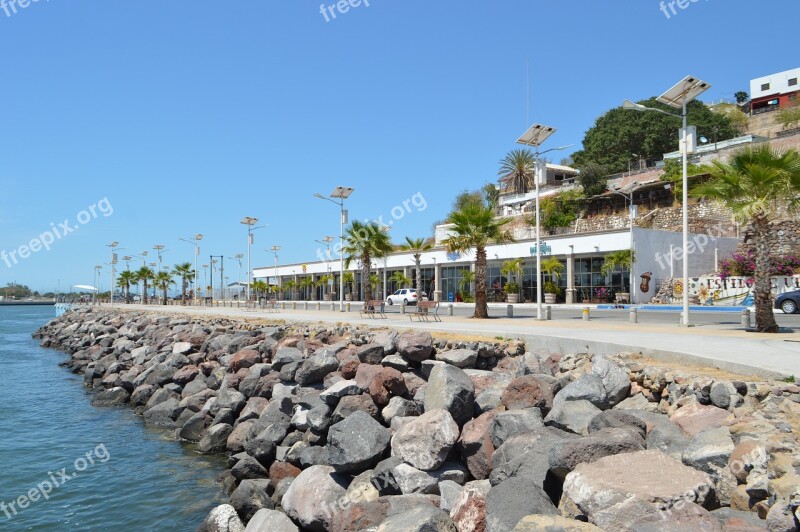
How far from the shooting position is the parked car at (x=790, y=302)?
32438mm

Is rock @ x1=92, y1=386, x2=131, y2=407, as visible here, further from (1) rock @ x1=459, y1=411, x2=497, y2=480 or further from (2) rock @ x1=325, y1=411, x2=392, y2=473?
(1) rock @ x1=459, y1=411, x2=497, y2=480

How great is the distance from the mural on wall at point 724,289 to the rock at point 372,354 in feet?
107

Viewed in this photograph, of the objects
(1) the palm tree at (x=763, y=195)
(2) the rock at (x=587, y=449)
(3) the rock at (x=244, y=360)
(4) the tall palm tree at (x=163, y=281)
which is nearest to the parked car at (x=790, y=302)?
(1) the palm tree at (x=763, y=195)

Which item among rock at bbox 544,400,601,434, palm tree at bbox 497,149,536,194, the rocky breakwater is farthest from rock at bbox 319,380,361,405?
palm tree at bbox 497,149,536,194

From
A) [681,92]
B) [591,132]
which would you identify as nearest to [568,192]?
[591,132]

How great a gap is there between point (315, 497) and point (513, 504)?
356cm

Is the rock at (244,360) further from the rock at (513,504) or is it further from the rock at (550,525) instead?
the rock at (550,525)

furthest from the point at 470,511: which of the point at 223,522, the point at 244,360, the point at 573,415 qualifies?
the point at 244,360

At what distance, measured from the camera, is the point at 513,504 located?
624 cm

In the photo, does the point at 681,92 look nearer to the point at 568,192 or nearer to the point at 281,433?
the point at 281,433

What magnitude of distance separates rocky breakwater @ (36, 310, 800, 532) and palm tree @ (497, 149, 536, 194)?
228 ft

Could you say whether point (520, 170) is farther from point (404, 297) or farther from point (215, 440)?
point (215, 440)

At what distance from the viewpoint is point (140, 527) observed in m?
9.63

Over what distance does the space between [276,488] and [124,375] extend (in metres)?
14.5
